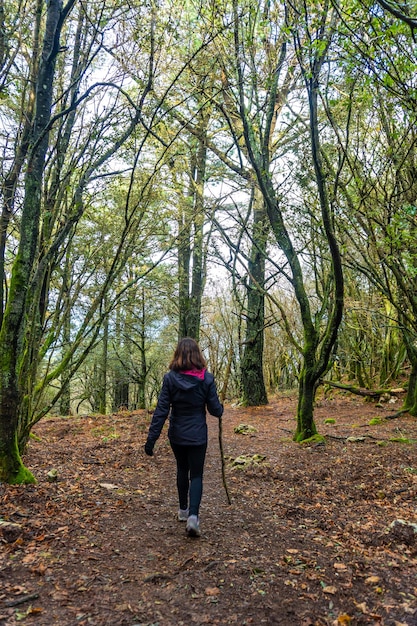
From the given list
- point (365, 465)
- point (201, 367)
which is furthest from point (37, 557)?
point (365, 465)

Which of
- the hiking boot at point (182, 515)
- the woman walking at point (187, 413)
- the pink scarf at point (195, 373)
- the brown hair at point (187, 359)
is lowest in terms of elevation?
the hiking boot at point (182, 515)

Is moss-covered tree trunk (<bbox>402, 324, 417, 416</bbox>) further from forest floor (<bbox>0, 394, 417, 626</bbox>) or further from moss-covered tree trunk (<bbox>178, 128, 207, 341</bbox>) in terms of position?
moss-covered tree trunk (<bbox>178, 128, 207, 341</bbox>)

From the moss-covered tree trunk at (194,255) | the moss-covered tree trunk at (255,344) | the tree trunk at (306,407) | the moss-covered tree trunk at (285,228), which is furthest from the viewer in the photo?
the moss-covered tree trunk at (255,344)

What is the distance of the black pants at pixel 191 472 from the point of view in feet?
13.5

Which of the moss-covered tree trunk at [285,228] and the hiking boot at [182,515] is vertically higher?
the moss-covered tree trunk at [285,228]

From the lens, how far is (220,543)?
392 cm

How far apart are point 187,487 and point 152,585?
1.40 m

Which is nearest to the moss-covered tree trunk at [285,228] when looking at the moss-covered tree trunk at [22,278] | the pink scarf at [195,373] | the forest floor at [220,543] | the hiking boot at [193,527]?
the forest floor at [220,543]

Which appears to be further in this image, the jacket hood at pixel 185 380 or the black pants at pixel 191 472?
the jacket hood at pixel 185 380

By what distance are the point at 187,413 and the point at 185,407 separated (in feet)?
0.21

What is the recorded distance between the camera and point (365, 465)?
6.17 meters

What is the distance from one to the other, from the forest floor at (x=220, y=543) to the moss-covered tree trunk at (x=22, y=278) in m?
0.47

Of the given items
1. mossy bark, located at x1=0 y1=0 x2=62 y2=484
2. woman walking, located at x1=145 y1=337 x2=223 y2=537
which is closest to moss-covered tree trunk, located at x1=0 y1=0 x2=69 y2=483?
mossy bark, located at x1=0 y1=0 x2=62 y2=484

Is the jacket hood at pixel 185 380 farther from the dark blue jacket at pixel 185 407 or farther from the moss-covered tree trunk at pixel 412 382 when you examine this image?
the moss-covered tree trunk at pixel 412 382
